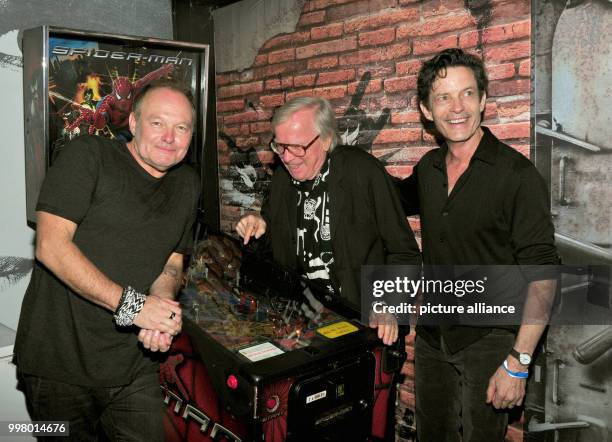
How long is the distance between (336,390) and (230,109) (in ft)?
8.28

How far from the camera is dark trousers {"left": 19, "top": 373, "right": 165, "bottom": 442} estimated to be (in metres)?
1.67

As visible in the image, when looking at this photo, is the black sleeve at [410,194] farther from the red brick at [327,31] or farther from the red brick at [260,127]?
the red brick at [260,127]

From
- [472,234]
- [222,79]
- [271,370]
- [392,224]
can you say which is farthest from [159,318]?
Result: [222,79]

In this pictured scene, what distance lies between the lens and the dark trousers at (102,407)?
167 cm

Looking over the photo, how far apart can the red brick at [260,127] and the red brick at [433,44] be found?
118cm

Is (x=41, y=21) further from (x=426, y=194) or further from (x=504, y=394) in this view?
(x=504, y=394)

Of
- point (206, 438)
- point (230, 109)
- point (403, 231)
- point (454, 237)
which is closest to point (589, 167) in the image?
point (454, 237)

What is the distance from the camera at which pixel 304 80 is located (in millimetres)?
2953

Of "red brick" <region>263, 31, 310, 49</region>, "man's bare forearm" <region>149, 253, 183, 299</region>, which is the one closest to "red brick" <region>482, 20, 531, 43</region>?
"red brick" <region>263, 31, 310, 49</region>

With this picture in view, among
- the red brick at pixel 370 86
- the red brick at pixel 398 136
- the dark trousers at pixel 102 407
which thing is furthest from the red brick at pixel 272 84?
the dark trousers at pixel 102 407

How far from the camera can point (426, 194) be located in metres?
1.92

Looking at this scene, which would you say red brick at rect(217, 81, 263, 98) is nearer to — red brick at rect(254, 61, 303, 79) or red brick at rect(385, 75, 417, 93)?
red brick at rect(254, 61, 303, 79)

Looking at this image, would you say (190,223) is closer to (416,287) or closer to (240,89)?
(416,287)

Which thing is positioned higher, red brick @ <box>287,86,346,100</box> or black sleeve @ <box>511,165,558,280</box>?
red brick @ <box>287,86,346,100</box>
